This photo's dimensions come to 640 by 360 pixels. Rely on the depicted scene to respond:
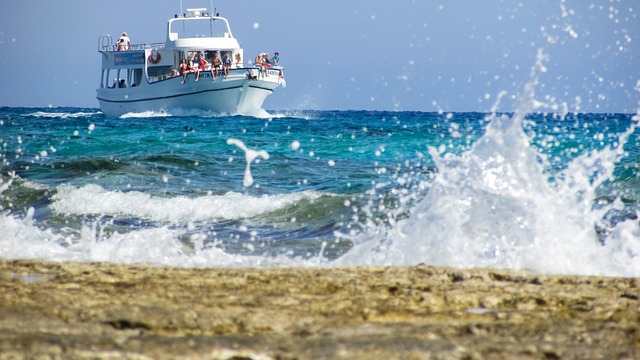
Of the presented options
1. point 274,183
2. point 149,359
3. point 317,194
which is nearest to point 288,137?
point 274,183

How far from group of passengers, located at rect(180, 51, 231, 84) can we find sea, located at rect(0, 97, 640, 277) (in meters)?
14.4

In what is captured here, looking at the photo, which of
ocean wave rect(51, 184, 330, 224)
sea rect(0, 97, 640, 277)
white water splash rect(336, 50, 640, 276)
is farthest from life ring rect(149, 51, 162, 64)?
white water splash rect(336, 50, 640, 276)

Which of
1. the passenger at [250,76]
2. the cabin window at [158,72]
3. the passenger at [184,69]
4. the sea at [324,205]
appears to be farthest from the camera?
the cabin window at [158,72]

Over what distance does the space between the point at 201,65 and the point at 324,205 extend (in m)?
23.5

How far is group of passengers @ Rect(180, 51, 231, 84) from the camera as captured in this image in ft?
98.3

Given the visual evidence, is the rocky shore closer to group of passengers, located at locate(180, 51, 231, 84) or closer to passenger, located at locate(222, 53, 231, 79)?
passenger, located at locate(222, 53, 231, 79)

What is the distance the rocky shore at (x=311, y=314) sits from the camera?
204 cm

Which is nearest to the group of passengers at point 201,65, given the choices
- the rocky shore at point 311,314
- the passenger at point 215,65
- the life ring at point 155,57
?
the passenger at point 215,65

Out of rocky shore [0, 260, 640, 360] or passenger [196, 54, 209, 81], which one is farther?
passenger [196, 54, 209, 81]

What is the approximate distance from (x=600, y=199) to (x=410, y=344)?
283 inches

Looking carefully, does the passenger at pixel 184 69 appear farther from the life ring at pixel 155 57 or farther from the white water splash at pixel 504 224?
the white water splash at pixel 504 224

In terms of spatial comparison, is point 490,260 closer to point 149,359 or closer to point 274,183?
point 149,359

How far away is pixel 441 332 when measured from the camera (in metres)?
2.26

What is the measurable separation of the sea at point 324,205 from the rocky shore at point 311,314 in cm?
86
